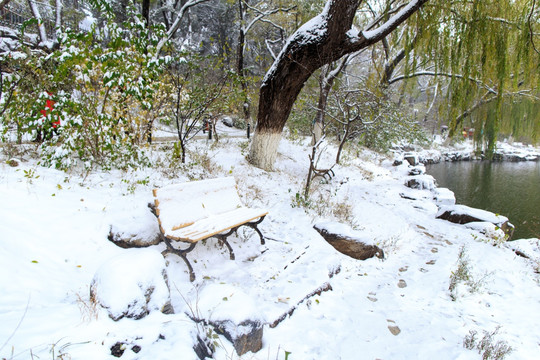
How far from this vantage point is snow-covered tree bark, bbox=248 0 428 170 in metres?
5.16

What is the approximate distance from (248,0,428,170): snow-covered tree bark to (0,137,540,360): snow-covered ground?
7.62 feet

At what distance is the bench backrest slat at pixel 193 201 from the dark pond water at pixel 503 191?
291 inches

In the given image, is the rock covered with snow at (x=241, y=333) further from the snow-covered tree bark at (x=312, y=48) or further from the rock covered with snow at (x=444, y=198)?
the rock covered with snow at (x=444, y=198)

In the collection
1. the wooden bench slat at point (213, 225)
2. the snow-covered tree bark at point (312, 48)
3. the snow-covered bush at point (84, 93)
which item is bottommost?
the wooden bench slat at point (213, 225)

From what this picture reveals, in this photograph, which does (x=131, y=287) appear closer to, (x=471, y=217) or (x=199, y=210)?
(x=199, y=210)

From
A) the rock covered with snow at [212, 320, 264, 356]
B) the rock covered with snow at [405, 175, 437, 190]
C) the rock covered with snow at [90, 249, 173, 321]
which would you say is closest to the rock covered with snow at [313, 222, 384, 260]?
the rock covered with snow at [212, 320, 264, 356]

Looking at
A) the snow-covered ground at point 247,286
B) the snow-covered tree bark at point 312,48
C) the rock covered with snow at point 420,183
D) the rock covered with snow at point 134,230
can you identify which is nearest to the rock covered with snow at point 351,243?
the snow-covered ground at point 247,286

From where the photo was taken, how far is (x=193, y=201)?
3459mm

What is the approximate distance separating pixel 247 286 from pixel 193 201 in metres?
1.22

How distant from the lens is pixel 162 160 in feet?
18.9

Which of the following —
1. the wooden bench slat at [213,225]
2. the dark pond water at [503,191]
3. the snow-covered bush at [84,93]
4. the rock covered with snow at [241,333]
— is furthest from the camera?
the dark pond water at [503,191]

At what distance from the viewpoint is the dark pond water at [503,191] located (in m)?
8.45

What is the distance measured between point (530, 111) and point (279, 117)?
756 cm

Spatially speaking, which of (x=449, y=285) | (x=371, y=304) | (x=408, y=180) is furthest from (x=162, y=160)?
(x=408, y=180)
